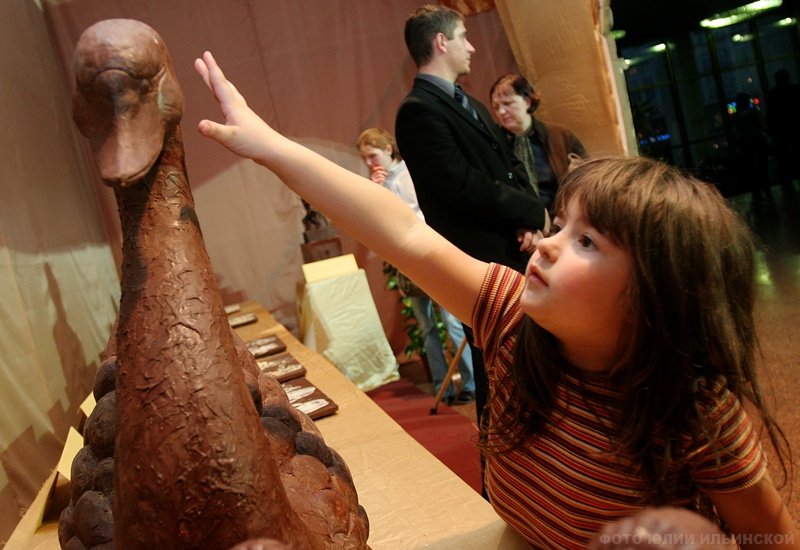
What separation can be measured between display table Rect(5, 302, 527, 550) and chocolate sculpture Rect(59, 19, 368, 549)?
424 millimetres

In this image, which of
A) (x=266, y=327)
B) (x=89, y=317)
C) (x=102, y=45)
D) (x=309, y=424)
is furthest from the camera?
(x=266, y=327)

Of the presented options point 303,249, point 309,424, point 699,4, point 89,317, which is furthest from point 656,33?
point 309,424

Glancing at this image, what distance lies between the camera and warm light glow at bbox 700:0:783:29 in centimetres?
504

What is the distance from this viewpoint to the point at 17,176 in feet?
9.12

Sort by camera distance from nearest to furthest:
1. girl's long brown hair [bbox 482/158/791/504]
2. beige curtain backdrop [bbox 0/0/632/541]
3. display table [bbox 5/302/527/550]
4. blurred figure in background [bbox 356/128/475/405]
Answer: girl's long brown hair [bbox 482/158/791/504], display table [bbox 5/302/527/550], beige curtain backdrop [bbox 0/0/632/541], blurred figure in background [bbox 356/128/475/405]

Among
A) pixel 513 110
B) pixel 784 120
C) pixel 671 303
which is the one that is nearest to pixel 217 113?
pixel 513 110

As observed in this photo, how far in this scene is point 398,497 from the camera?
160 cm

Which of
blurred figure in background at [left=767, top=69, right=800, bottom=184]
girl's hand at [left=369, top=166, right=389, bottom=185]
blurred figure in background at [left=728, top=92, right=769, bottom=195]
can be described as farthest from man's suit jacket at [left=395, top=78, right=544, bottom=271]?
blurred figure in background at [left=767, top=69, right=800, bottom=184]

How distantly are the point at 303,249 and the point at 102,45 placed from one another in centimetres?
397

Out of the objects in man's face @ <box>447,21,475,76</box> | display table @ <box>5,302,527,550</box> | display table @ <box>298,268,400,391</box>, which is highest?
man's face @ <box>447,21,475,76</box>

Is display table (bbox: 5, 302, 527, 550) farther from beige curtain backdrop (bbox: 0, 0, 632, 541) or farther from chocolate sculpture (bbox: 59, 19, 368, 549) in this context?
beige curtain backdrop (bbox: 0, 0, 632, 541)

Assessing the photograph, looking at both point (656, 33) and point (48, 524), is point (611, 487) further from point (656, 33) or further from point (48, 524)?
point (656, 33)

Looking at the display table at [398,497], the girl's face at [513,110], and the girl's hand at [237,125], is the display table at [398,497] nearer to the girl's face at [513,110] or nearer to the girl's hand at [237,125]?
the girl's hand at [237,125]

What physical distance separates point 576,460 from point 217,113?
4.28 metres
